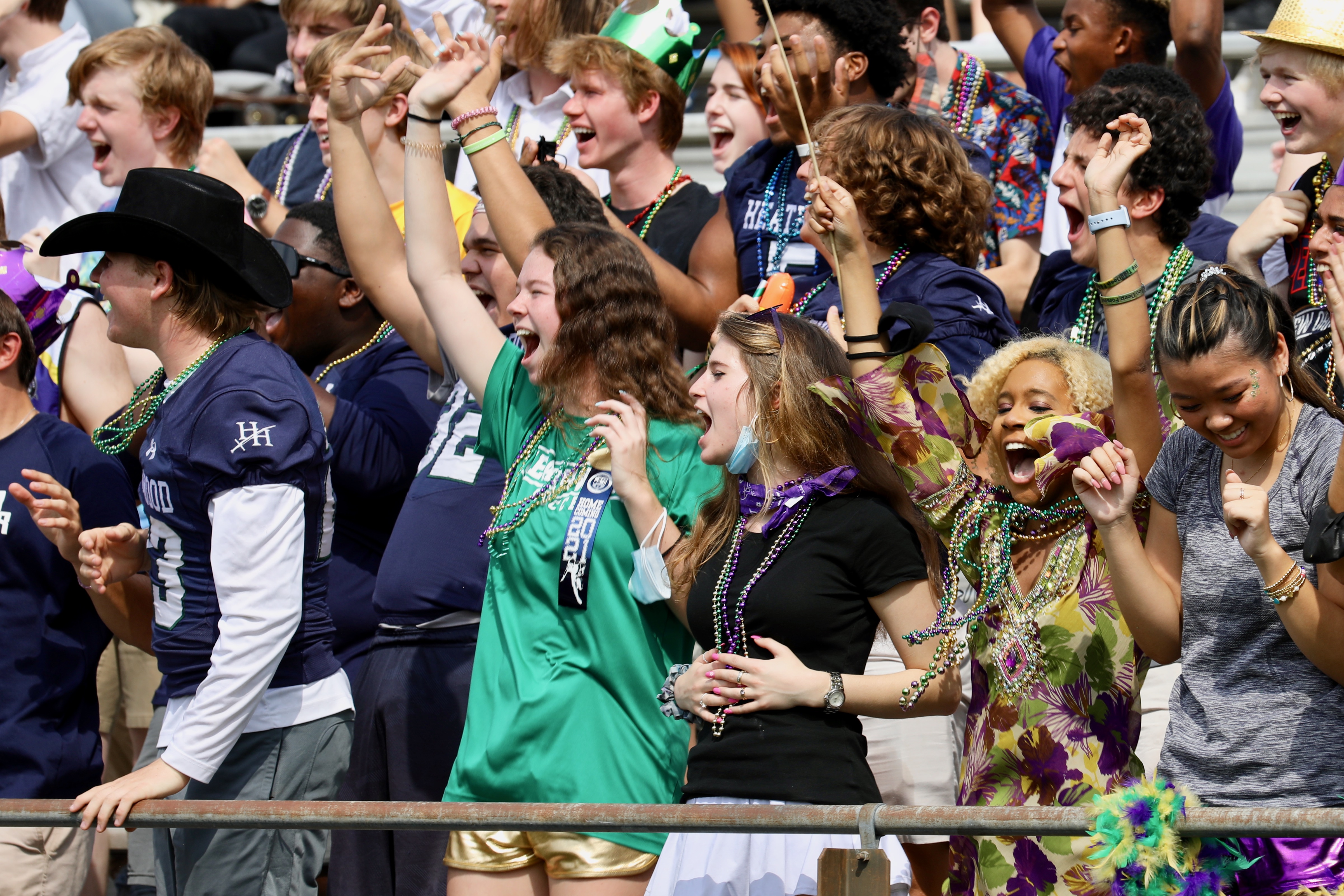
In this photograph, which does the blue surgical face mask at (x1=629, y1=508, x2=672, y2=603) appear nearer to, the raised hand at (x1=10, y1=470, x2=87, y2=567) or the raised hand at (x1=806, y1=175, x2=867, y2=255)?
the raised hand at (x1=806, y1=175, x2=867, y2=255)

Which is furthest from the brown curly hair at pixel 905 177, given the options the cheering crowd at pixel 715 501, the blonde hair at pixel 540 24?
the blonde hair at pixel 540 24

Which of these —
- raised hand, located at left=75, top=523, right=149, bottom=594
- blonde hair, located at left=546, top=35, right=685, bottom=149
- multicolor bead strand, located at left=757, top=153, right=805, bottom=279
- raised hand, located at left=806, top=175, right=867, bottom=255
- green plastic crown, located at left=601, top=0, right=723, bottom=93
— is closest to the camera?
raised hand, located at left=806, top=175, right=867, bottom=255

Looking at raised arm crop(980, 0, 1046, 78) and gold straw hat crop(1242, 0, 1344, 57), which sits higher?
gold straw hat crop(1242, 0, 1344, 57)

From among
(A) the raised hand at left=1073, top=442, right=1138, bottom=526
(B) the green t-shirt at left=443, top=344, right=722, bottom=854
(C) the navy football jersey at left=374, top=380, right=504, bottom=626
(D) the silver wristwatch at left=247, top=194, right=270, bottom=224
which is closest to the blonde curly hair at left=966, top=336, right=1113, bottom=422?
(A) the raised hand at left=1073, top=442, right=1138, bottom=526

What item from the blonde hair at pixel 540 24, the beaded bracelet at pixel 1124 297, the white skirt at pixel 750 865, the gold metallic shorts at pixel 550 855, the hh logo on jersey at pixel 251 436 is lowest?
the gold metallic shorts at pixel 550 855

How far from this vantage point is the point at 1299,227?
377 cm

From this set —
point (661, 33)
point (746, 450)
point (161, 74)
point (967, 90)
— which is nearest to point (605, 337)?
point (746, 450)

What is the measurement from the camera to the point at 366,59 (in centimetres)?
507

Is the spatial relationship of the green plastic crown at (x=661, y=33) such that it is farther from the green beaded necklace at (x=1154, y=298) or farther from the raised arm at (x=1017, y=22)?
the green beaded necklace at (x=1154, y=298)

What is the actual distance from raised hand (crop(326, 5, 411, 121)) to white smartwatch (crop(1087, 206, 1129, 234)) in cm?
188

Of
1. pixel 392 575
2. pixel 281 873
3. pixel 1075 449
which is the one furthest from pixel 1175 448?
pixel 281 873

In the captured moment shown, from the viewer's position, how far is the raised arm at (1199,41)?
185 inches

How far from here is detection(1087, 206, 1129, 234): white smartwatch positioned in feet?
10.2

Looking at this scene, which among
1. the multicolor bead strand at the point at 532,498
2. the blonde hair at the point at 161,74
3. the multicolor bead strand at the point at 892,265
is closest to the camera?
the multicolor bead strand at the point at 532,498
